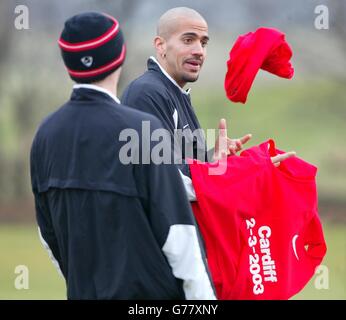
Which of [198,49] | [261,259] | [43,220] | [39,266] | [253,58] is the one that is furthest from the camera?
[39,266]

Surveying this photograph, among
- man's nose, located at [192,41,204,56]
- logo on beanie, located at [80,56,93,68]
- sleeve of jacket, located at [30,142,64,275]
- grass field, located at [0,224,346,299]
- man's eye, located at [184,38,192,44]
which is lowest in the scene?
grass field, located at [0,224,346,299]

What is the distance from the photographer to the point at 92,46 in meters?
2.82

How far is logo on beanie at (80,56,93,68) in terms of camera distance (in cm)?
283

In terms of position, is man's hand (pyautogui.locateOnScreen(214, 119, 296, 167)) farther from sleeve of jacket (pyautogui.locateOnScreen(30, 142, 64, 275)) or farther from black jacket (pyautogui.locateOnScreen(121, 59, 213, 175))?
A: sleeve of jacket (pyautogui.locateOnScreen(30, 142, 64, 275))

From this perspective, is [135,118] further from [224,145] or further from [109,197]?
[224,145]

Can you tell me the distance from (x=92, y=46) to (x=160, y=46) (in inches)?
46.0

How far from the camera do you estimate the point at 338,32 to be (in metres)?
11.2

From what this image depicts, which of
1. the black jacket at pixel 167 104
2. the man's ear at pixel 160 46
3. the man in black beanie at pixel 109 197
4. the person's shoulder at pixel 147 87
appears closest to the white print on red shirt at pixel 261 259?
the black jacket at pixel 167 104

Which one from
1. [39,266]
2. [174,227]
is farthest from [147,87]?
[39,266]

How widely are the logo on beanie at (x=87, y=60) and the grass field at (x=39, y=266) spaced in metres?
4.25

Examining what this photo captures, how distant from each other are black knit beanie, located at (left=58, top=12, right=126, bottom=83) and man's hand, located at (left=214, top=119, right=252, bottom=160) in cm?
81

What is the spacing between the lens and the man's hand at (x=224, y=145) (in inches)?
139

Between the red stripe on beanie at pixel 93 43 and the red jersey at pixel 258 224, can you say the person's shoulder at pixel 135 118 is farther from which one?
the red jersey at pixel 258 224

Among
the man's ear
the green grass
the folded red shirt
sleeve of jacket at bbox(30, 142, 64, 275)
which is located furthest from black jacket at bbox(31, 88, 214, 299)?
the green grass
